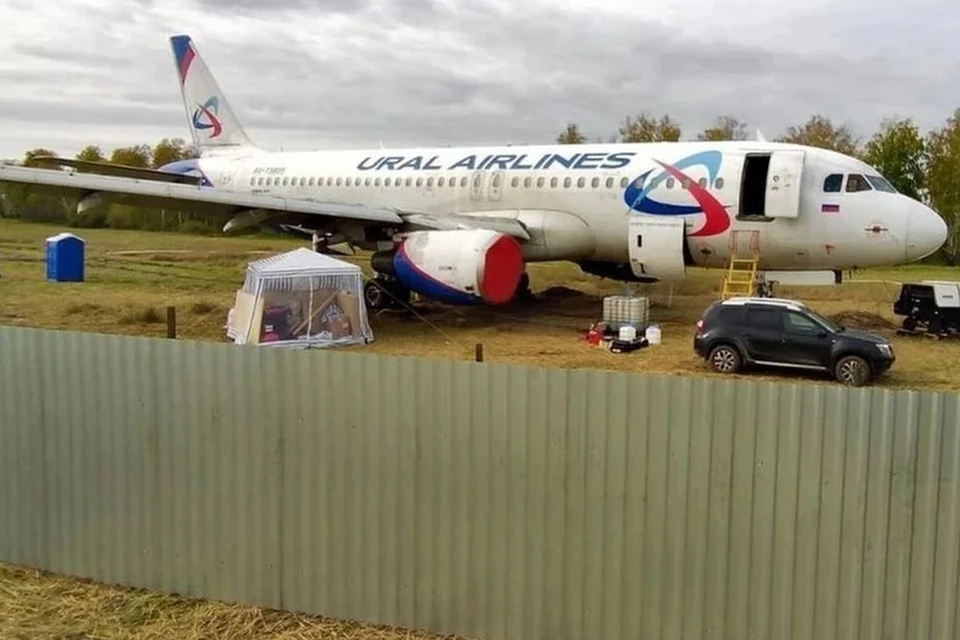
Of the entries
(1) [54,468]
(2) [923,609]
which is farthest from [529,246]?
(2) [923,609]

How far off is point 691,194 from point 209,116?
674 inches

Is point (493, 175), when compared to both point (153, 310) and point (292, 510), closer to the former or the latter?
point (153, 310)

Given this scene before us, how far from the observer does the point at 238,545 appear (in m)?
6.39

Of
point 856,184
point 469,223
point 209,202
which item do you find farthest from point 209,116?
point 856,184

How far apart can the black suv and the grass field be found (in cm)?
37

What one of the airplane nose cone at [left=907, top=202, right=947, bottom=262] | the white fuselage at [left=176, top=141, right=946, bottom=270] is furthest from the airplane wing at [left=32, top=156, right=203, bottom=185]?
the airplane nose cone at [left=907, top=202, right=947, bottom=262]

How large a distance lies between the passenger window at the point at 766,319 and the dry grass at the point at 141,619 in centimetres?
971

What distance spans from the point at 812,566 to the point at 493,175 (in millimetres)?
16570

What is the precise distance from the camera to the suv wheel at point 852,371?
13508 millimetres

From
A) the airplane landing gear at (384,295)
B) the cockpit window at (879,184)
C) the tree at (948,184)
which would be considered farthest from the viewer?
the tree at (948,184)

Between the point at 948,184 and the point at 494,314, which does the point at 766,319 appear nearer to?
the point at 494,314

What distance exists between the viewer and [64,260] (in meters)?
27.4

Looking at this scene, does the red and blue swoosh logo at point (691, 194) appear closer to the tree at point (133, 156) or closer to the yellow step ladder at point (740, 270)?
the yellow step ladder at point (740, 270)

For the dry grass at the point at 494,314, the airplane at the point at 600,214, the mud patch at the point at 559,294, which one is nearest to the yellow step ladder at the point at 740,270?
the airplane at the point at 600,214
